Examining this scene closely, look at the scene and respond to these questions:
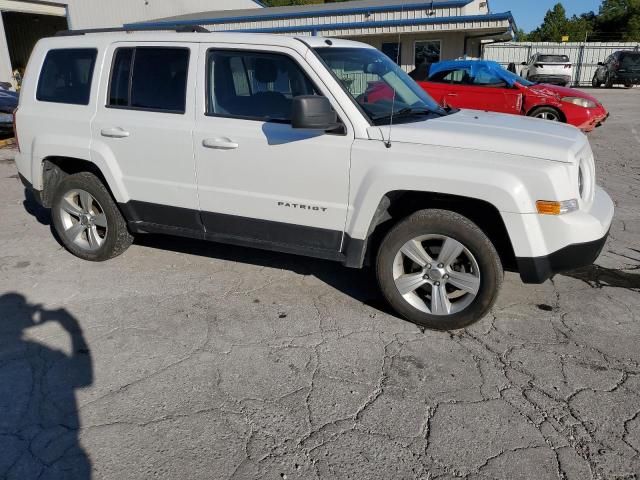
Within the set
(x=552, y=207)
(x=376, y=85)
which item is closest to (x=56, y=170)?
(x=376, y=85)

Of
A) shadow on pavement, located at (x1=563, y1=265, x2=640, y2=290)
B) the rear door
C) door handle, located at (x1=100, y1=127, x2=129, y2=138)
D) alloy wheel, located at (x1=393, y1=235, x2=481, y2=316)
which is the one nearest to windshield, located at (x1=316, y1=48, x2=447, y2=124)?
alloy wheel, located at (x1=393, y1=235, x2=481, y2=316)

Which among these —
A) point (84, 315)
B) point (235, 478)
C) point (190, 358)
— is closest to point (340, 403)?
point (235, 478)

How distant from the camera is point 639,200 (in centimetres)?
677

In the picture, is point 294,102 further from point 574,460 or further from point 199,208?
point 574,460

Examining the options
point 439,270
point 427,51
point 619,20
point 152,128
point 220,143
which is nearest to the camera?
point 439,270

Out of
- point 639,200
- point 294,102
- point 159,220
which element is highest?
point 294,102

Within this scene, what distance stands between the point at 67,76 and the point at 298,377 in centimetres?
339

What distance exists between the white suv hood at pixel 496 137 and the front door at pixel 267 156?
1.50 feet

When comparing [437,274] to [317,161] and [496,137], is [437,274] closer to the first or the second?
[496,137]

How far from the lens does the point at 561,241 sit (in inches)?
128

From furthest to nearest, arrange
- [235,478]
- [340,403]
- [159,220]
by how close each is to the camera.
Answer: [159,220] → [340,403] → [235,478]

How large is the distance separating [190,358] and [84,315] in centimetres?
111

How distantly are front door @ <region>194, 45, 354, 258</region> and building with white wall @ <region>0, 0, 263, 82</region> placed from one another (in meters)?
17.6

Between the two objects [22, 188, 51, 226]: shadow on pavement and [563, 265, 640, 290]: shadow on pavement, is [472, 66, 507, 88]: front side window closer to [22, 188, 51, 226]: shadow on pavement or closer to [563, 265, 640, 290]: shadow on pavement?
[563, 265, 640, 290]: shadow on pavement
